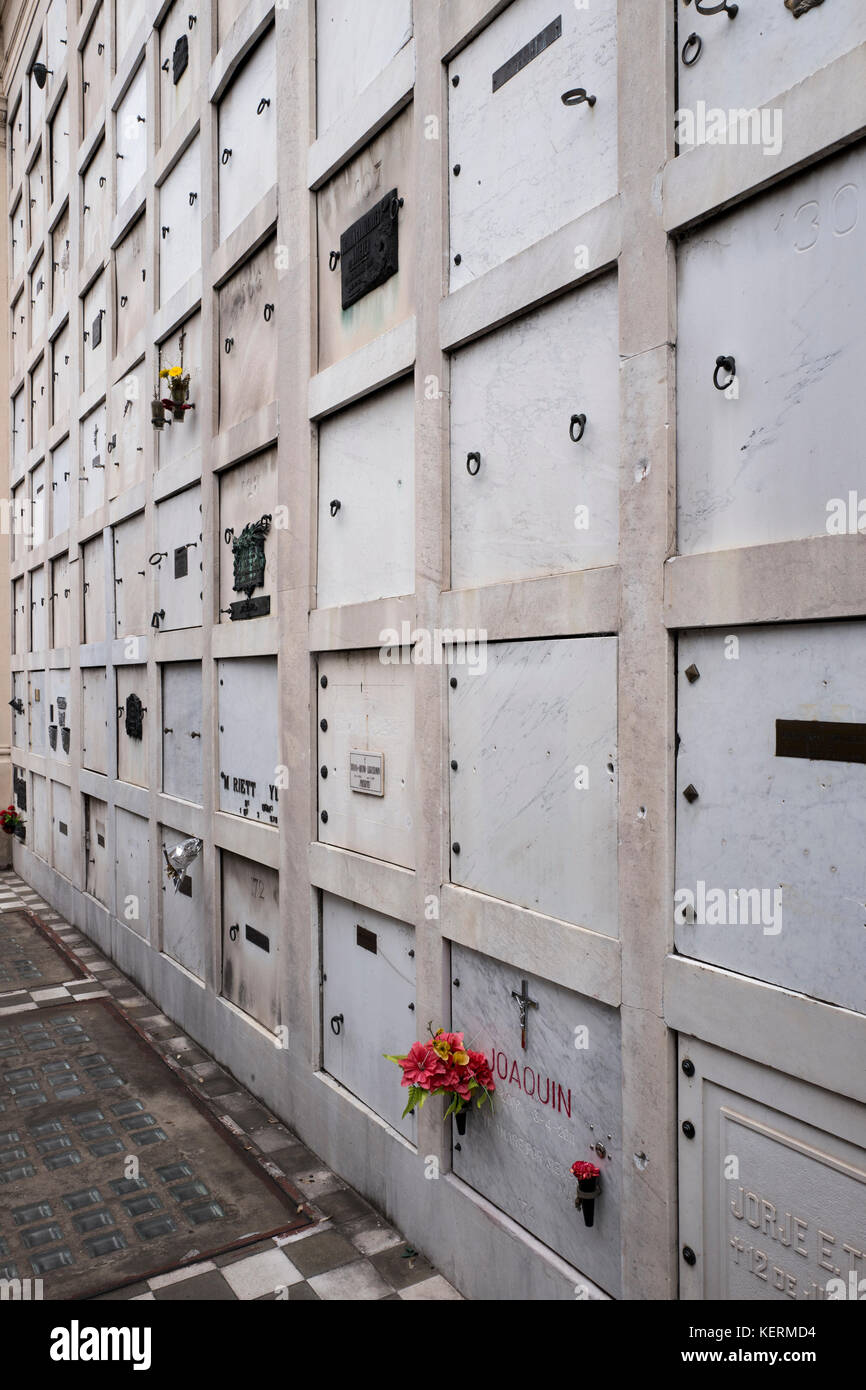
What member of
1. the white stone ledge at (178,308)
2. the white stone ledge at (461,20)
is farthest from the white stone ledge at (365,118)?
the white stone ledge at (178,308)

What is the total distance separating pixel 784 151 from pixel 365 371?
256cm

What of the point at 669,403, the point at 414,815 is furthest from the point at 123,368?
the point at 669,403

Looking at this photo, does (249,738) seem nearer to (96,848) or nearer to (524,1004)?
(524,1004)

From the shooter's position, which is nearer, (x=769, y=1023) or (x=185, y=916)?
(x=769, y=1023)

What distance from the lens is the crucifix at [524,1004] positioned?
12.5 feet

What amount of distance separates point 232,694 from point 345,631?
6.33ft

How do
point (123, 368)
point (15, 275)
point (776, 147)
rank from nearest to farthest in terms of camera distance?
point (776, 147)
point (123, 368)
point (15, 275)

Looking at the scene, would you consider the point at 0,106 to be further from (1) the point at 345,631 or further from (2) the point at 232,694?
(1) the point at 345,631

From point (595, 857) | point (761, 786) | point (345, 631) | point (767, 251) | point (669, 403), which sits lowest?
point (595, 857)

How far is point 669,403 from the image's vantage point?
3.08m

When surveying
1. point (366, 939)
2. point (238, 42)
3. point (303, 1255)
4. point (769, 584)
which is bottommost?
point (303, 1255)

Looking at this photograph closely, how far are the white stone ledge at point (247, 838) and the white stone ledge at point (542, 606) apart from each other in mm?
2384

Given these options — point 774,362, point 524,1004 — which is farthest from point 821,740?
point 524,1004

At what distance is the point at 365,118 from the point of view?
4.80 metres
